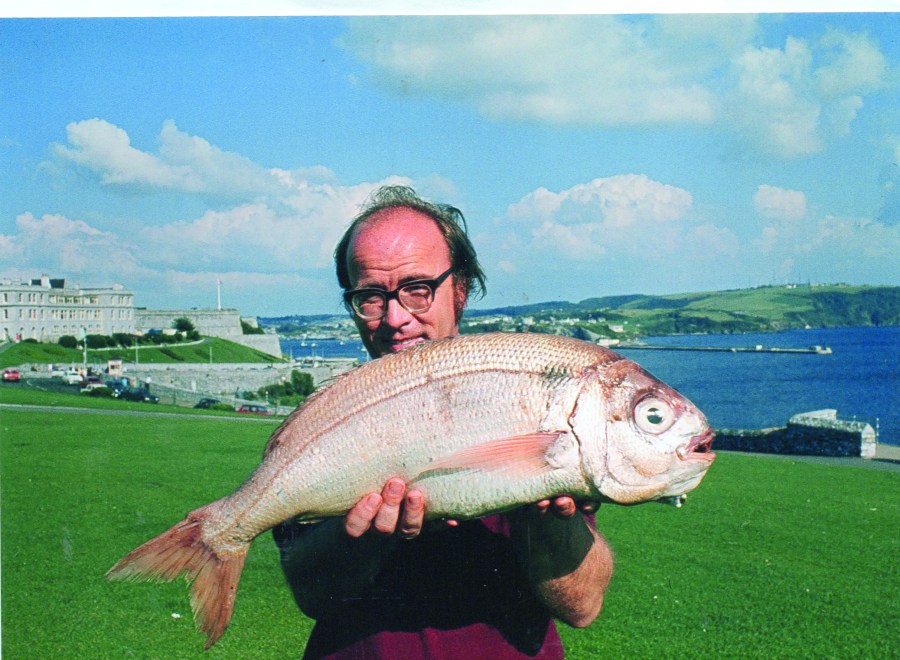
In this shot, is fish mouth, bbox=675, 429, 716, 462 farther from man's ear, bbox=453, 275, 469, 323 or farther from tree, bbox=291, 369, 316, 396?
tree, bbox=291, 369, 316, 396

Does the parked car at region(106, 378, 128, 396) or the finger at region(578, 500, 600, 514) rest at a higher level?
the finger at region(578, 500, 600, 514)

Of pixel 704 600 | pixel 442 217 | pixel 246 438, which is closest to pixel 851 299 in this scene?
pixel 246 438

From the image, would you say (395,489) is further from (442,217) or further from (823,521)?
(823,521)

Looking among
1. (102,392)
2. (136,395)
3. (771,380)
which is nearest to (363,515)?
(102,392)

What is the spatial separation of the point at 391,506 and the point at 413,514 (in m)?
0.06

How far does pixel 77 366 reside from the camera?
43188 millimetres

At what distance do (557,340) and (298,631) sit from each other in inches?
195

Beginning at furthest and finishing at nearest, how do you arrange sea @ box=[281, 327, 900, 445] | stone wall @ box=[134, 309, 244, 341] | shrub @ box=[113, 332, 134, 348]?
stone wall @ box=[134, 309, 244, 341] < shrub @ box=[113, 332, 134, 348] < sea @ box=[281, 327, 900, 445]

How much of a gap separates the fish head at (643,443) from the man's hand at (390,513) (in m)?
0.46

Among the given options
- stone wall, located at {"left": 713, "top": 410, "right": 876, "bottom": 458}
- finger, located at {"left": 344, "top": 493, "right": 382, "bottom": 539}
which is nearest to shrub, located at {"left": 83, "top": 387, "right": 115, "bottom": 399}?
stone wall, located at {"left": 713, "top": 410, "right": 876, "bottom": 458}

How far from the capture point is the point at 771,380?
56.8 metres

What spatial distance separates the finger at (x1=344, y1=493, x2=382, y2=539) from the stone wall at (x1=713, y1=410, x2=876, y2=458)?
1941 centimetres

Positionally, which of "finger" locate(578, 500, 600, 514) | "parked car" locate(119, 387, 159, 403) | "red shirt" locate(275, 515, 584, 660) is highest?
"finger" locate(578, 500, 600, 514)

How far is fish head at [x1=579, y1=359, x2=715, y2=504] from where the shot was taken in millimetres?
1901
